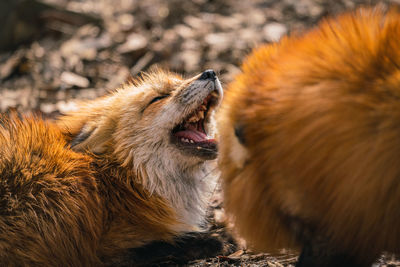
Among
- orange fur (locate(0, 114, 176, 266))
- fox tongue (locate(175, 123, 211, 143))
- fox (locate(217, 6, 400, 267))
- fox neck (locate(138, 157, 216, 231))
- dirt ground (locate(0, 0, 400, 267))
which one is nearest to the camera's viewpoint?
fox (locate(217, 6, 400, 267))

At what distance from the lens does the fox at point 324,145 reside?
57.0 inches

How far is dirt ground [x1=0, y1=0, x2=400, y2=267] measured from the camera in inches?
208

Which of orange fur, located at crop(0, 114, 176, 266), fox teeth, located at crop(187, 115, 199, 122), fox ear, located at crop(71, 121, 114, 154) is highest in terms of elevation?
fox teeth, located at crop(187, 115, 199, 122)

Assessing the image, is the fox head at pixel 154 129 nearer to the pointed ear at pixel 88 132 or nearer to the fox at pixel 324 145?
the pointed ear at pixel 88 132

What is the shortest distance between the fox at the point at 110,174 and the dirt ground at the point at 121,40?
5.76 feet

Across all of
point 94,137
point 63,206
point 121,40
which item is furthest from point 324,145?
point 121,40

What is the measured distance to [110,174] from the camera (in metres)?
2.81

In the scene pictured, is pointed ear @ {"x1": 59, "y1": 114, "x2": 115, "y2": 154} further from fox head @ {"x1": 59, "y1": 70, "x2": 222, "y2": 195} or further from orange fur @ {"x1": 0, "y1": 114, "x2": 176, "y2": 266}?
orange fur @ {"x1": 0, "y1": 114, "x2": 176, "y2": 266}

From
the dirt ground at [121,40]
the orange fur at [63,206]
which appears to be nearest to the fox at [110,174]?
the orange fur at [63,206]

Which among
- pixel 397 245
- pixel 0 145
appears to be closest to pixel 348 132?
pixel 397 245

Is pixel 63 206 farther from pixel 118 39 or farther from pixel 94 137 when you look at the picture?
pixel 118 39

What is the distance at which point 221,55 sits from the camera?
5.41 meters

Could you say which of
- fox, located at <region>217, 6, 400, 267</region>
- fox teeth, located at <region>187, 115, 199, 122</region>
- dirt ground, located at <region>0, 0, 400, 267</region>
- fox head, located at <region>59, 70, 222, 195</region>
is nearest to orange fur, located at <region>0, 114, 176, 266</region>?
fox head, located at <region>59, 70, 222, 195</region>

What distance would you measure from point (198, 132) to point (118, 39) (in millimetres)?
3385
